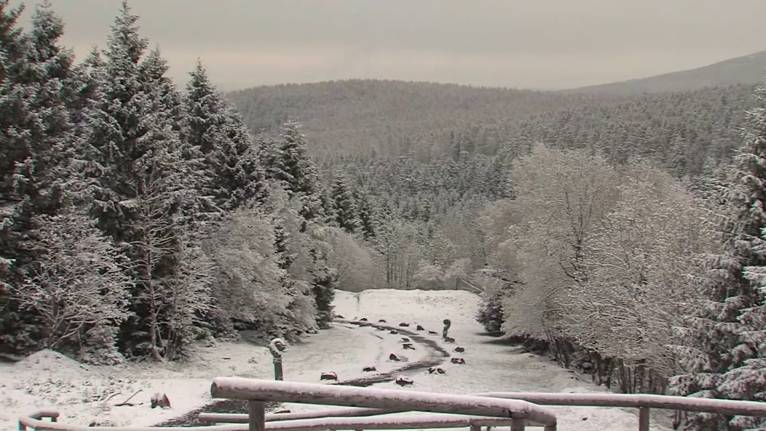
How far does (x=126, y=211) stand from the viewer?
30469 mm

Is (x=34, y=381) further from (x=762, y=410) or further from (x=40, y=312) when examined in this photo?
(x=762, y=410)

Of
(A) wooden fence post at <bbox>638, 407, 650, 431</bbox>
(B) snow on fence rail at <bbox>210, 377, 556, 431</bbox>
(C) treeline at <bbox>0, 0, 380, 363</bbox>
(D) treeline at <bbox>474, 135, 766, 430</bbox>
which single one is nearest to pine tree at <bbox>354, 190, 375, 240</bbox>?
(D) treeline at <bbox>474, 135, 766, 430</bbox>

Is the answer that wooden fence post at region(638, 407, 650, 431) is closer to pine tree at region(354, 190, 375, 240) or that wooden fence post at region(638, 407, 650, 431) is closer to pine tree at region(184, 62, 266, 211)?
pine tree at region(184, 62, 266, 211)

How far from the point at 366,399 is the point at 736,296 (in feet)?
57.2

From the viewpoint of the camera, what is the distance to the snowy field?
18.6 m

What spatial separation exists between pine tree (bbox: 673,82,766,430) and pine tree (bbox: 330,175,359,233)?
2362 inches

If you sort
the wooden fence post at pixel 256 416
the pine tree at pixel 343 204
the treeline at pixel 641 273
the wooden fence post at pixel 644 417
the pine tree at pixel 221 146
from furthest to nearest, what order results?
the pine tree at pixel 343 204, the pine tree at pixel 221 146, the treeline at pixel 641 273, the wooden fence post at pixel 644 417, the wooden fence post at pixel 256 416

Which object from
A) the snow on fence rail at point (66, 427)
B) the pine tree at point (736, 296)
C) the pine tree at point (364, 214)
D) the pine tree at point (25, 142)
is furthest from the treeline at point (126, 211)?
the pine tree at point (364, 214)

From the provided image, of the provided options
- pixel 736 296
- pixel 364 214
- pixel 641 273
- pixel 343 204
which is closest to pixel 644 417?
pixel 736 296

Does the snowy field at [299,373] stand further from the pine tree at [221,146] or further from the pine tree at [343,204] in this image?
the pine tree at [343,204]

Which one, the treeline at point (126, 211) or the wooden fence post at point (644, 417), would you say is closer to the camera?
the wooden fence post at point (644, 417)

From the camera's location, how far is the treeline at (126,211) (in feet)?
81.8

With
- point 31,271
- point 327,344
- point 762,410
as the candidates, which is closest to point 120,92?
point 31,271

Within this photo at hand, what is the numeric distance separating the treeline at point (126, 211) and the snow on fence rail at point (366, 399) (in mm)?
22772
